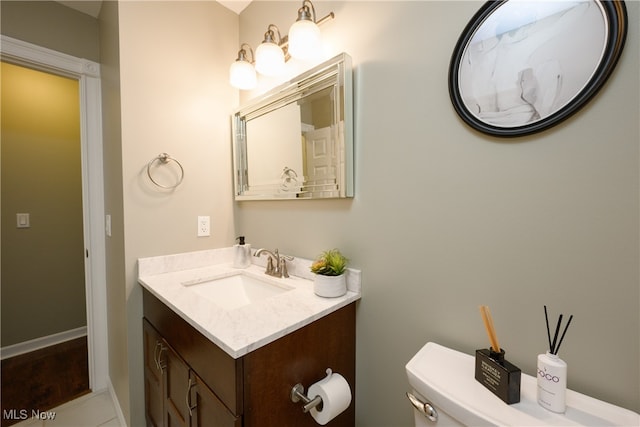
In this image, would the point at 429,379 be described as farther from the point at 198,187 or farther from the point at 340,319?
the point at 198,187

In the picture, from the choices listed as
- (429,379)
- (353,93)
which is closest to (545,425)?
(429,379)

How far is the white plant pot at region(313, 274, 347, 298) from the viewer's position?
100 centimetres

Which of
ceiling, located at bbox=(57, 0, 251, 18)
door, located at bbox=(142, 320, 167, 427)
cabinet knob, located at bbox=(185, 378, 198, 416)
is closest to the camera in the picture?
cabinet knob, located at bbox=(185, 378, 198, 416)

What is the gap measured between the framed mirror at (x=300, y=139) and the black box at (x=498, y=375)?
655 mm

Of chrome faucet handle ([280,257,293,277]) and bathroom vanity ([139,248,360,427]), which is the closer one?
bathroom vanity ([139,248,360,427])

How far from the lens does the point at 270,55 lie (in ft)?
3.99

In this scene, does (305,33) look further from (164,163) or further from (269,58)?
(164,163)

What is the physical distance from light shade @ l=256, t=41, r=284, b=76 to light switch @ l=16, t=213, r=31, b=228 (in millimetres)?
2296

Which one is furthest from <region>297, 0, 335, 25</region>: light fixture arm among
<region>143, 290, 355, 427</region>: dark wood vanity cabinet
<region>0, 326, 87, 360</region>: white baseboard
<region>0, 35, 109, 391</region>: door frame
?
<region>0, 326, 87, 360</region>: white baseboard

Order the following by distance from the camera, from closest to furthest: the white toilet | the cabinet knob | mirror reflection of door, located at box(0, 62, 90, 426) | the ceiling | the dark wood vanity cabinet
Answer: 1. the white toilet
2. the dark wood vanity cabinet
3. the cabinet knob
4. the ceiling
5. mirror reflection of door, located at box(0, 62, 90, 426)

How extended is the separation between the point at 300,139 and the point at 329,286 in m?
0.67

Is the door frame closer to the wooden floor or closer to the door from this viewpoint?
the wooden floor

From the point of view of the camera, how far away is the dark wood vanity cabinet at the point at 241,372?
0.71m

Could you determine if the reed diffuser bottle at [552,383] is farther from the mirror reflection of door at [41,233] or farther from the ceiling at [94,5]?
the mirror reflection of door at [41,233]
